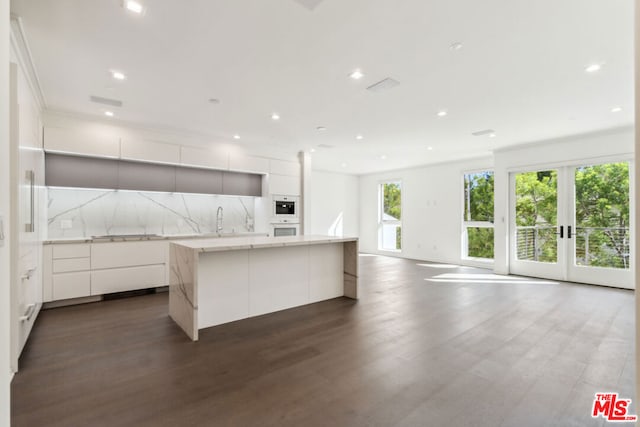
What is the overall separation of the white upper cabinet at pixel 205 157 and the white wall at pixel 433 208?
17.6 ft

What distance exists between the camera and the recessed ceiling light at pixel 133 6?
2.04 m

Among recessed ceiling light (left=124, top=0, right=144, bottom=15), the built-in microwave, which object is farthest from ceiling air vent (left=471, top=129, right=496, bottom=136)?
recessed ceiling light (left=124, top=0, right=144, bottom=15)

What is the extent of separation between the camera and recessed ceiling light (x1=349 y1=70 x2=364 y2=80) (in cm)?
299

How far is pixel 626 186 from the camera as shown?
193 inches

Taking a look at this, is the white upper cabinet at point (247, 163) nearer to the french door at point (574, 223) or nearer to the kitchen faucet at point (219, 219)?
the kitchen faucet at point (219, 219)

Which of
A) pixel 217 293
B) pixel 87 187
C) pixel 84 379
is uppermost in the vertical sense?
pixel 87 187

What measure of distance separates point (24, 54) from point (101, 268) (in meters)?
2.70

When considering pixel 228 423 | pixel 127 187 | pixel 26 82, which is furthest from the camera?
pixel 127 187

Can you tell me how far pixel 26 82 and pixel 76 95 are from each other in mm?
698

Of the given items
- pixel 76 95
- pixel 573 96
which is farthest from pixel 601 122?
pixel 76 95

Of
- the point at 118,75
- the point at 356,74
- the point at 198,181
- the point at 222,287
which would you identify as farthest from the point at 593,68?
the point at 198,181

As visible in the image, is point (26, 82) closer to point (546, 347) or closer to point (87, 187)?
point (87, 187)

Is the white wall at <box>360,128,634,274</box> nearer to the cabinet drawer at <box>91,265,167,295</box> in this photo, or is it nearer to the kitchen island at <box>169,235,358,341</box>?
the kitchen island at <box>169,235,358,341</box>

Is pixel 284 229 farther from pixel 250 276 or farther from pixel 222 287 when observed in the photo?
pixel 222 287
